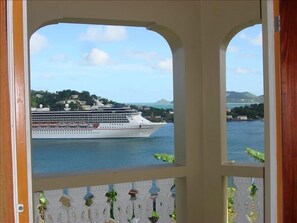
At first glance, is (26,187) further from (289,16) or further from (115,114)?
(115,114)

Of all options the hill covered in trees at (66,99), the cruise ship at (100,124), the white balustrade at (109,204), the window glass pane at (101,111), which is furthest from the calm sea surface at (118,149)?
the hill covered in trees at (66,99)

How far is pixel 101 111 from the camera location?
16.0ft

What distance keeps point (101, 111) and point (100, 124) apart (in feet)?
0.53

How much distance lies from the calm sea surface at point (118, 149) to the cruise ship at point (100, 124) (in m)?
0.12

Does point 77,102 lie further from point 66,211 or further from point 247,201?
point 247,201

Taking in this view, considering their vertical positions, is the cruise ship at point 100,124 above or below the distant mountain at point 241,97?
below

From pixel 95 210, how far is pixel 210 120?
1418 millimetres

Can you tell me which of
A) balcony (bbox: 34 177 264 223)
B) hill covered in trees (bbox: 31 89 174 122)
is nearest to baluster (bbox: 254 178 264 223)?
balcony (bbox: 34 177 264 223)

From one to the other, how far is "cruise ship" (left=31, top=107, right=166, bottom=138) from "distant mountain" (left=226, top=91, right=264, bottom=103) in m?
0.81

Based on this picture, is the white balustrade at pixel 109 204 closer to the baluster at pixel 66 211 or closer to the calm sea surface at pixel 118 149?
the baluster at pixel 66 211

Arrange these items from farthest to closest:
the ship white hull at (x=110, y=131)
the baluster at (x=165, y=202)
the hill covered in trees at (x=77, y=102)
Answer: the ship white hull at (x=110, y=131) → the hill covered in trees at (x=77, y=102) → the baluster at (x=165, y=202)

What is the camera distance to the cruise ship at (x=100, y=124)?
15.5 feet

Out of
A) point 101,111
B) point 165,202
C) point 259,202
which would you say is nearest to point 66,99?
point 101,111

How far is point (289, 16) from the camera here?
5.61 feet
